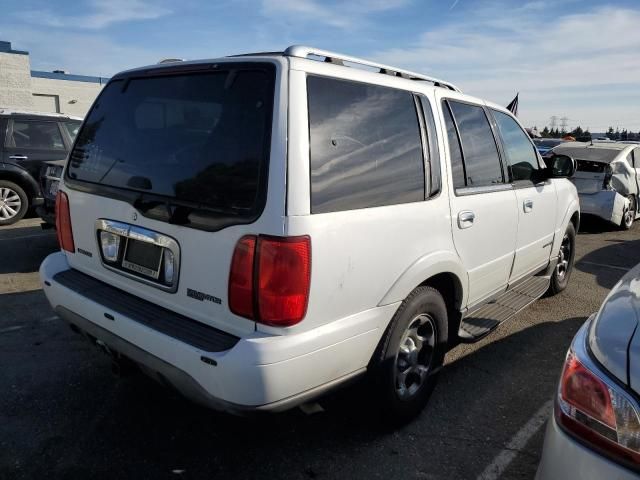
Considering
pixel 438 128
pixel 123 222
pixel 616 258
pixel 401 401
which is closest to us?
pixel 123 222

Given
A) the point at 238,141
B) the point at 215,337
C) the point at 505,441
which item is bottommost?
the point at 505,441

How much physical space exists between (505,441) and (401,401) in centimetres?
65

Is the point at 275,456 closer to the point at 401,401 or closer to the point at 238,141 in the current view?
the point at 401,401

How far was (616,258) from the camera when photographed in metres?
7.46

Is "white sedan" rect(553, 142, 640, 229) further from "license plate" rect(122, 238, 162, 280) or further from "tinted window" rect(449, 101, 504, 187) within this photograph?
"license plate" rect(122, 238, 162, 280)

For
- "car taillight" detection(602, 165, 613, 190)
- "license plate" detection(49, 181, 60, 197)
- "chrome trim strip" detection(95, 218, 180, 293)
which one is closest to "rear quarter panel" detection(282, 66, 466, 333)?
"chrome trim strip" detection(95, 218, 180, 293)

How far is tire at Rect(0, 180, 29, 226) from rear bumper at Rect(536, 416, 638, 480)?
345 inches

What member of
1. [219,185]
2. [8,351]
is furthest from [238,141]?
[8,351]

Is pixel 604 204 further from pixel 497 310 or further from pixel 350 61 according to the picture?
pixel 350 61

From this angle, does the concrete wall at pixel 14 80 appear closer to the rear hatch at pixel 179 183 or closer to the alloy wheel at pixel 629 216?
the alloy wheel at pixel 629 216

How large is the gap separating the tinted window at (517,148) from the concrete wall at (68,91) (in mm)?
27725

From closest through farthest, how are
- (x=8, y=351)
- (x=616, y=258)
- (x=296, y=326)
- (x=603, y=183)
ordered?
(x=296, y=326) < (x=8, y=351) < (x=616, y=258) < (x=603, y=183)

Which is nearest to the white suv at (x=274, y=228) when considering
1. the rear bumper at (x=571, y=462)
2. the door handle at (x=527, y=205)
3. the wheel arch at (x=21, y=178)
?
the door handle at (x=527, y=205)

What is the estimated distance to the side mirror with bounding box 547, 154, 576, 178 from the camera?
14.5ft
